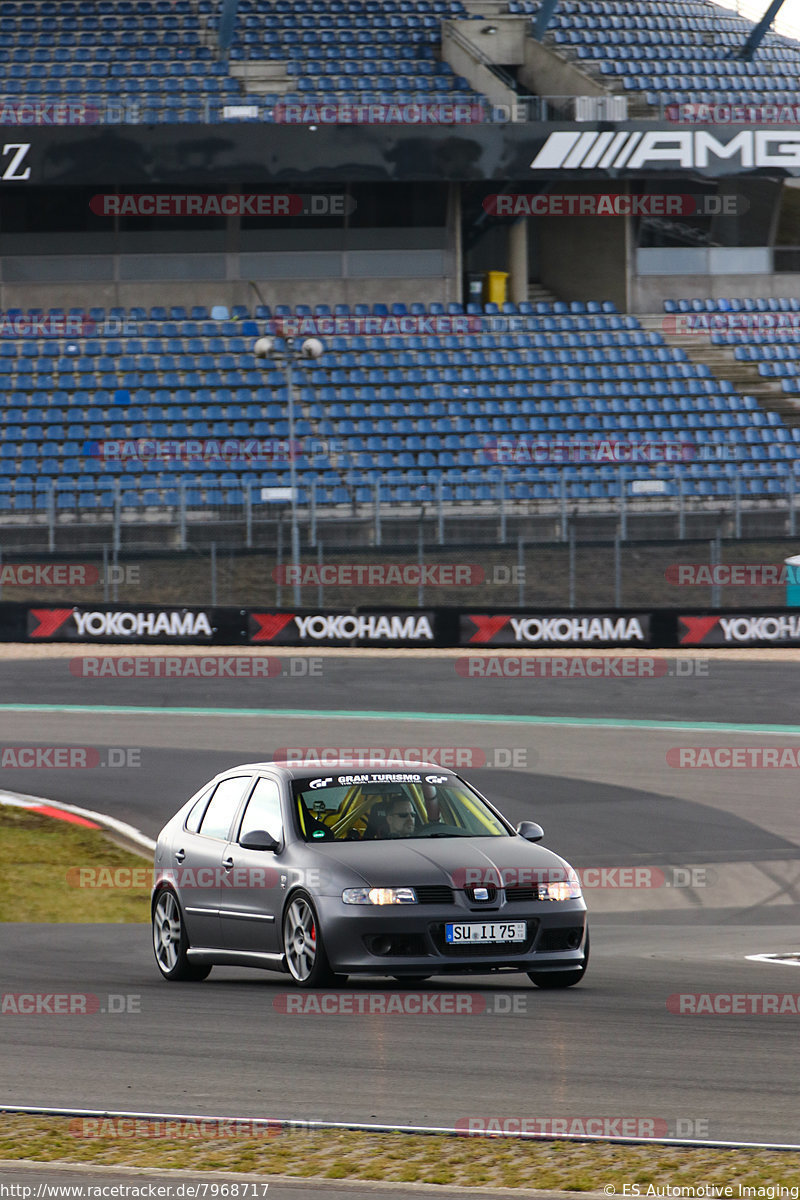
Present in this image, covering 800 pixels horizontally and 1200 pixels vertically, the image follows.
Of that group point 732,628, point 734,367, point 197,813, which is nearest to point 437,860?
point 197,813

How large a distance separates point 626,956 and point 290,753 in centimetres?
911

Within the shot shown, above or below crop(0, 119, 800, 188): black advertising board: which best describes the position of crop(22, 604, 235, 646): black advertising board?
below

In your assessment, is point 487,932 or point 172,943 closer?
point 487,932

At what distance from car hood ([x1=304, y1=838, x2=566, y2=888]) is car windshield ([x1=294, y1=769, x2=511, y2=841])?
6.4 inches

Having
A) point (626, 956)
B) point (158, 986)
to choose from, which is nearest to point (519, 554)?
point (626, 956)

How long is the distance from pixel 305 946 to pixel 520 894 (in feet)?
3.61

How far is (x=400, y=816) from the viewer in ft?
28.5

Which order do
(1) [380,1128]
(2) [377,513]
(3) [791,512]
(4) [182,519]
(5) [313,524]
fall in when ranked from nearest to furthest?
1. (1) [380,1128]
2. (5) [313,524]
3. (4) [182,519]
4. (2) [377,513]
5. (3) [791,512]

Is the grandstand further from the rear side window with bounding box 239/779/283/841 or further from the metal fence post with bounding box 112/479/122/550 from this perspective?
the rear side window with bounding box 239/779/283/841

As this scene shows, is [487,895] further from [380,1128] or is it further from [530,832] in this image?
[380,1128]

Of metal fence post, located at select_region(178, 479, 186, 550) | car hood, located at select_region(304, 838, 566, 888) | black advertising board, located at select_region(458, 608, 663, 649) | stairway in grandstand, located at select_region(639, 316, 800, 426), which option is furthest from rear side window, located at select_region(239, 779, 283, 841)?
stairway in grandstand, located at select_region(639, 316, 800, 426)

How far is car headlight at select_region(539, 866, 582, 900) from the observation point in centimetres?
819

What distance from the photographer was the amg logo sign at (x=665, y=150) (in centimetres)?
3747

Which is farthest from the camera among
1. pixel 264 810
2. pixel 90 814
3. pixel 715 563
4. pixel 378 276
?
pixel 378 276
